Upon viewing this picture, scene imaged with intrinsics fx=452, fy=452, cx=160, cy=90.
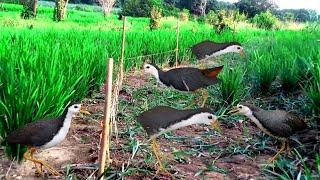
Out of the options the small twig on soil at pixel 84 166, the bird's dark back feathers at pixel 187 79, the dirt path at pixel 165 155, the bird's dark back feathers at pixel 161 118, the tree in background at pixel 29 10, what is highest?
the bird's dark back feathers at pixel 161 118

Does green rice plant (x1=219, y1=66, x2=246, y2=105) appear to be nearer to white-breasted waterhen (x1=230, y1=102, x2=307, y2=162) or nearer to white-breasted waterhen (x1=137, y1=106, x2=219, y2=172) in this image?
white-breasted waterhen (x1=230, y1=102, x2=307, y2=162)

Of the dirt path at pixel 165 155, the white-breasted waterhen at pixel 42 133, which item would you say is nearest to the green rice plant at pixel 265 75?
the dirt path at pixel 165 155

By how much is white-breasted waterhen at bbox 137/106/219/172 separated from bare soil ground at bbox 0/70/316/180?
21 cm

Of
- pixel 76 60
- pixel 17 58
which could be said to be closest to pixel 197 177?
pixel 17 58

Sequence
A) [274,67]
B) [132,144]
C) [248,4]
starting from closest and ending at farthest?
[132,144] → [274,67] → [248,4]

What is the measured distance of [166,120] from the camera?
7.66 feet

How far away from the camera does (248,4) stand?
117ft

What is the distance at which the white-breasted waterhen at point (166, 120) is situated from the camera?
91.0 inches

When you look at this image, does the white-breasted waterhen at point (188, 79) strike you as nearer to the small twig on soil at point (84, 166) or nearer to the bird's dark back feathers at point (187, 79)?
the bird's dark back feathers at point (187, 79)

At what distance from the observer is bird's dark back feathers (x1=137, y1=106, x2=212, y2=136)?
2.31m

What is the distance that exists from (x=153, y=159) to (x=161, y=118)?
366 millimetres

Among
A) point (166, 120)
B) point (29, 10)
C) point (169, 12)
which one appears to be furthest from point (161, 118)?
point (169, 12)

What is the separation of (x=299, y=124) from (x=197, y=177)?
73cm

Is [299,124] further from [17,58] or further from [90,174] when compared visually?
[17,58]
